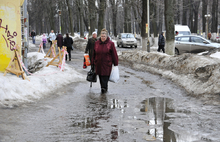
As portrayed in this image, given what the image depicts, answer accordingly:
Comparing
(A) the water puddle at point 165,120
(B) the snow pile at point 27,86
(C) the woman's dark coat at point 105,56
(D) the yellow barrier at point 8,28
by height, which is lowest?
(A) the water puddle at point 165,120

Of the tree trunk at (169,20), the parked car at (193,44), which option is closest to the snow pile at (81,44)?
the parked car at (193,44)

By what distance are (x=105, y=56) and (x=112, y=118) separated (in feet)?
9.70

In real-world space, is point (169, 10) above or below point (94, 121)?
above

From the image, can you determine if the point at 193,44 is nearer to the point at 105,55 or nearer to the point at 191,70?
the point at 191,70

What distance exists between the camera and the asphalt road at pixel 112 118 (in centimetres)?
543

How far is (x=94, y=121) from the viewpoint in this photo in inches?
256

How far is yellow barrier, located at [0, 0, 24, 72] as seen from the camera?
10086 millimetres

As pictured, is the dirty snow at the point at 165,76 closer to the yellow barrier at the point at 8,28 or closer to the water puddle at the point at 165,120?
the yellow barrier at the point at 8,28

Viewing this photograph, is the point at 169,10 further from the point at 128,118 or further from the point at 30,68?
the point at 128,118

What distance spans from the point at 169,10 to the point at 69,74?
8.78 meters

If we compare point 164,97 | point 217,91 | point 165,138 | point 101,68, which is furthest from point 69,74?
point 165,138

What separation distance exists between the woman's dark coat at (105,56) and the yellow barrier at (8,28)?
280 centimetres

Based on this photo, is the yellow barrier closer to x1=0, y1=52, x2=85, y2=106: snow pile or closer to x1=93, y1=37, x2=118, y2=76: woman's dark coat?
x1=0, y1=52, x2=85, y2=106: snow pile

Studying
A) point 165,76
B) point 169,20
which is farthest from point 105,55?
point 169,20
